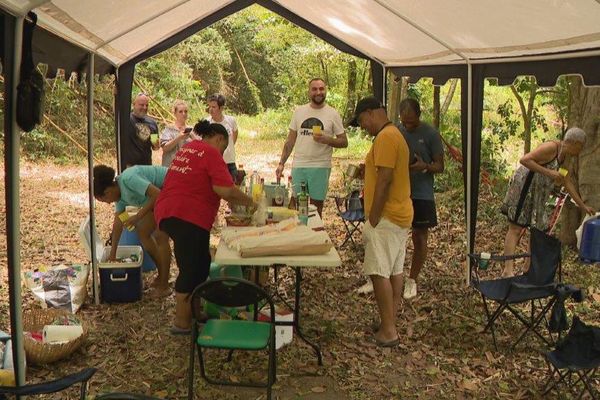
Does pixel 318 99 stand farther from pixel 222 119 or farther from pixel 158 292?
pixel 158 292

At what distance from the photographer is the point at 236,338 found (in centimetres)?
280

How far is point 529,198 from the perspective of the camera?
4.78 metres

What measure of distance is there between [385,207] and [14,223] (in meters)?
2.09

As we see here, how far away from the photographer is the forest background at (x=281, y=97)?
8609mm

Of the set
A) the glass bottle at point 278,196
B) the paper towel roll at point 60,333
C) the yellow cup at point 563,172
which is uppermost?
the yellow cup at point 563,172

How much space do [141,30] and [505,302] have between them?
12.2 ft

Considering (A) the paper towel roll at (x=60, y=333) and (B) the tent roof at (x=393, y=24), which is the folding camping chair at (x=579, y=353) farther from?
(A) the paper towel roll at (x=60, y=333)

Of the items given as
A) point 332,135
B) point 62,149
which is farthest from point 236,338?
point 62,149

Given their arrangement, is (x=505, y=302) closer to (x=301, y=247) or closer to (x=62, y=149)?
(x=301, y=247)

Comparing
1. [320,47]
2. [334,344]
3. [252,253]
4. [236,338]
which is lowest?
[334,344]

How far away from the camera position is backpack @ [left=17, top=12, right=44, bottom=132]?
2379mm

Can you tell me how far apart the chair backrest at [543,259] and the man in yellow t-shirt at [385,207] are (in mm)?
944

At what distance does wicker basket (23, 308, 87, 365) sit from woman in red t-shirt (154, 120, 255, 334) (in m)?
0.78

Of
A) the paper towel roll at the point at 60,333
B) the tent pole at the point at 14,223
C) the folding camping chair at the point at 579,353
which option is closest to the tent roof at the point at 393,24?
the tent pole at the point at 14,223
